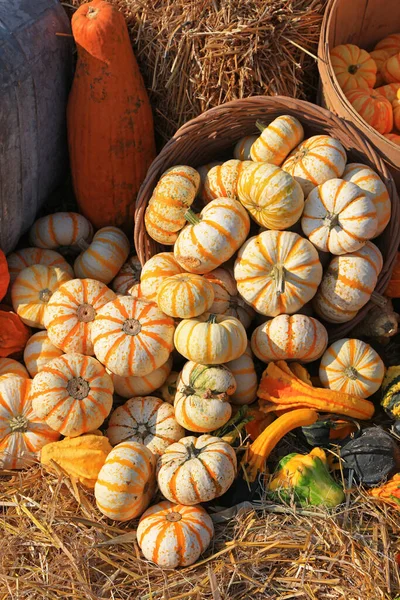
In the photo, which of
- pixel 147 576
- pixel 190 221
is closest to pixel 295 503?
pixel 147 576

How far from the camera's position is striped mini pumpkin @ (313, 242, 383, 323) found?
121 inches

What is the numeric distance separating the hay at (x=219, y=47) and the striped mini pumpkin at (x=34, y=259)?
115 centimetres

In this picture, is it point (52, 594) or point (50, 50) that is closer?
point (52, 594)

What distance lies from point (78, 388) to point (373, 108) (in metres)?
2.44

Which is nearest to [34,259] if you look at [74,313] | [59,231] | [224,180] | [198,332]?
[59,231]

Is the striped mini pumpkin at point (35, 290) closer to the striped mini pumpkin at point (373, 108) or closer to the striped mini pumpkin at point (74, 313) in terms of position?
the striped mini pumpkin at point (74, 313)

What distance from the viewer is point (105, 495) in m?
2.61

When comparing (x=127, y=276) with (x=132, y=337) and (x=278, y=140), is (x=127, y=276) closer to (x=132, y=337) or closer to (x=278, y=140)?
(x=132, y=337)

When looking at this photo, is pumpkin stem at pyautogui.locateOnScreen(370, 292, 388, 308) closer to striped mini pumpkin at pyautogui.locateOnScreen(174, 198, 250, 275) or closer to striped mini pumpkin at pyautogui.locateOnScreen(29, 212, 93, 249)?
striped mini pumpkin at pyautogui.locateOnScreen(174, 198, 250, 275)

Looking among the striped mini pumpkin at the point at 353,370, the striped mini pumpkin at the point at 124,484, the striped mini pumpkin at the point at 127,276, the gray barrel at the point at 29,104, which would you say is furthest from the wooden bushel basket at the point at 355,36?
the striped mini pumpkin at the point at 124,484

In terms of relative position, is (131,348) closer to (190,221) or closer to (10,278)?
(190,221)

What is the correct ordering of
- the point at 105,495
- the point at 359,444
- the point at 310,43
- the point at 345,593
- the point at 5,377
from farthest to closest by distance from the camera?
the point at 310,43, the point at 5,377, the point at 359,444, the point at 105,495, the point at 345,593

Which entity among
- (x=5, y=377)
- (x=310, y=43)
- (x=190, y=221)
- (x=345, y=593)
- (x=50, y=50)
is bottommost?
(x=345, y=593)

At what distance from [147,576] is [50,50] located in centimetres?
291
